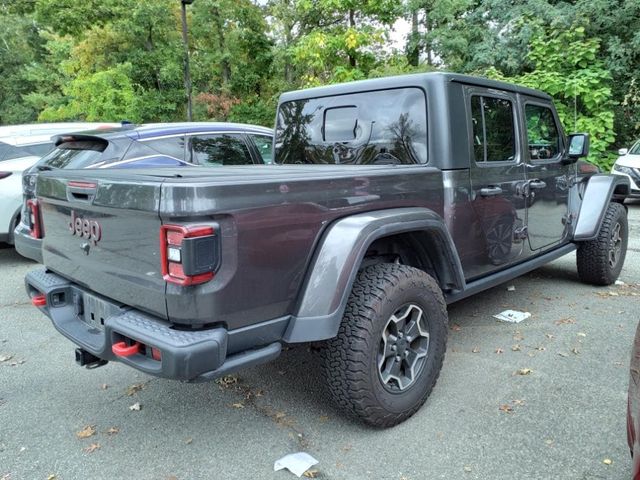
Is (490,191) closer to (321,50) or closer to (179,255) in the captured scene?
(179,255)

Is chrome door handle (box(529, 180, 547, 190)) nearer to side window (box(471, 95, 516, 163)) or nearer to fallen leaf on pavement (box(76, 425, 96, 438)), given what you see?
side window (box(471, 95, 516, 163))

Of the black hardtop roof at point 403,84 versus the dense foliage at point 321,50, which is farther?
the dense foliage at point 321,50

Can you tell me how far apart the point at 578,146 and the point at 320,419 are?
11.3 ft

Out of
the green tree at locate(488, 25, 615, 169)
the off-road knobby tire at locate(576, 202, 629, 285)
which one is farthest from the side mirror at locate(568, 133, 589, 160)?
the green tree at locate(488, 25, 615, 169)

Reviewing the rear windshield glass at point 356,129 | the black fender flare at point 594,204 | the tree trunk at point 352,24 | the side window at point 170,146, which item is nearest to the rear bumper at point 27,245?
the side window at point 170,146

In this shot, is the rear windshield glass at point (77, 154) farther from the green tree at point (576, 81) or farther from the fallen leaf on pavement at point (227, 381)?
the green tree at point (576, 81)

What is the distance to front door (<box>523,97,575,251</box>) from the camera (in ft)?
13.5

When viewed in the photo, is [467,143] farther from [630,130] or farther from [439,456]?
[630,130]

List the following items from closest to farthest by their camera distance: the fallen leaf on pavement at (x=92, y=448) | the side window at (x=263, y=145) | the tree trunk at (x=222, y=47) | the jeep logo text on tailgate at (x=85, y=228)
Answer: the jeep logo text on tailgate at (x=85, y=228)
the fallen leaf on pavement at (x=92, y=448)
the side window at (x=263, y=145)
the tree trunk at (x=222, y=47)

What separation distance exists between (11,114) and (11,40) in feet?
15.6

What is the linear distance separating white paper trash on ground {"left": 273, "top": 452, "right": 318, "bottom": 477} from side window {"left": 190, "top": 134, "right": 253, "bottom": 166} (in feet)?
12.5

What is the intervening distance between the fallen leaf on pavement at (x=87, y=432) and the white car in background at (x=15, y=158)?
14.7 ft

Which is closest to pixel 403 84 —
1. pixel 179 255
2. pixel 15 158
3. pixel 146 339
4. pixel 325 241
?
pixel 325 241

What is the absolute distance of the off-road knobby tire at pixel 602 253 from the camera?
4.99 meters
